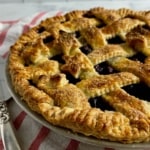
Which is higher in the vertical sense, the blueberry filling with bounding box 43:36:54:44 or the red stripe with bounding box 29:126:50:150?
the blueberry filling with bounding box 43:36:54:44

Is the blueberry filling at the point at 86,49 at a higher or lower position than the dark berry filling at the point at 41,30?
higher

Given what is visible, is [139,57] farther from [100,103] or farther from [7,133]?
[7,133]

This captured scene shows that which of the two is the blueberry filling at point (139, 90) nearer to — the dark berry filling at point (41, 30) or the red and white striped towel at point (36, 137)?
the red and white striped towel at point (36, 137)

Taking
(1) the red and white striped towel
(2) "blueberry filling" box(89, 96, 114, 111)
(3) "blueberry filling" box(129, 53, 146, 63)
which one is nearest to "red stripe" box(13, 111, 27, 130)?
(1) the red and white striped towel

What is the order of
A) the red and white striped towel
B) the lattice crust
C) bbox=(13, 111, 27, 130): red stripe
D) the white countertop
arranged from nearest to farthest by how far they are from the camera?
the lattice crust < the red and white striped towel < bbox=(13, 111, 27, 130): red stripe < the white countertop

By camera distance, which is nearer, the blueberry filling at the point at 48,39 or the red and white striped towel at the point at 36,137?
the red and white striped towel at the point at 36,137

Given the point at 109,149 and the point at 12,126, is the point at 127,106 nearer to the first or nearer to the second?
the point at 109,149

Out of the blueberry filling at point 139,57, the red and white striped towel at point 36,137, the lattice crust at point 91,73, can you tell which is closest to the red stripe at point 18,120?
the red and white striped towel at point 36,137

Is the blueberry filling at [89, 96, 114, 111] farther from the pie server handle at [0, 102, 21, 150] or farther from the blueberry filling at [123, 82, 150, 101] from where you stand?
the pie server handle at [0, 102, 21, 150]
